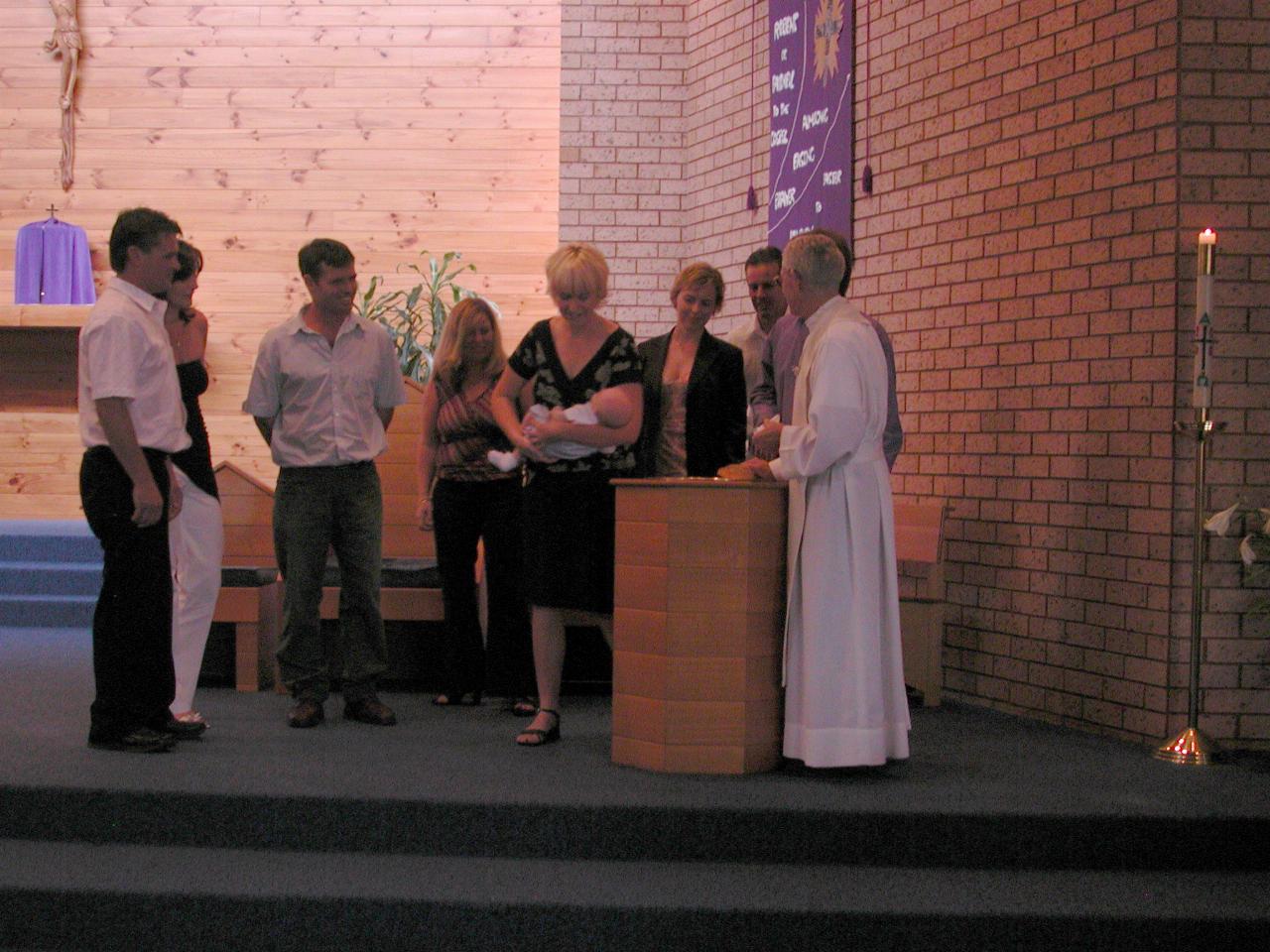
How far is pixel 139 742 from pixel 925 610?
2709 mm

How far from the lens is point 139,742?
14.0 feet

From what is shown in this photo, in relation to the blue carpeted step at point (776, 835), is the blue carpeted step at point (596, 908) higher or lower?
lower

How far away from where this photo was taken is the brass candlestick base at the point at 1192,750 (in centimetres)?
434

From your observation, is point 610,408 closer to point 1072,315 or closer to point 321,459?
point 321,459

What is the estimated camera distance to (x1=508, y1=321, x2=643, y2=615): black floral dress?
4.30 meters

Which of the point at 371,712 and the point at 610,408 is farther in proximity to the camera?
the point at 371,712

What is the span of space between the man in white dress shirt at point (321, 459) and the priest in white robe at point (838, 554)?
143 cm

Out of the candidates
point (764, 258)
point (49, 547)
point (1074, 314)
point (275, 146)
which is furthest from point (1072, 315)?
point (275, 146)

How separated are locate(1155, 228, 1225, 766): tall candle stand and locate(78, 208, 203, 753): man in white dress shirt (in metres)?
2.95

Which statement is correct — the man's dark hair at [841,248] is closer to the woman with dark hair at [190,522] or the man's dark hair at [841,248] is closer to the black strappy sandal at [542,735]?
the black strappy sandal at [542,735]

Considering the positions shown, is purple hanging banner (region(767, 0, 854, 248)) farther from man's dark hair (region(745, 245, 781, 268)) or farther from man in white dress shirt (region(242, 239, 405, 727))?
man in white dress shirt (region(242, 239, 405, 727))

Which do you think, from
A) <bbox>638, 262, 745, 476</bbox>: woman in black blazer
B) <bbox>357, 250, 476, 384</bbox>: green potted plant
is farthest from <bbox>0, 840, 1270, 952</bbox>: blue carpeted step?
<bbox>357, 250, 476, 384</bbox>: green potted plant

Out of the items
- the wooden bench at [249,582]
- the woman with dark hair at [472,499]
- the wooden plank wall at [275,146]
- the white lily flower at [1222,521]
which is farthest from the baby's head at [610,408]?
the wooden plank wall at [275,146]

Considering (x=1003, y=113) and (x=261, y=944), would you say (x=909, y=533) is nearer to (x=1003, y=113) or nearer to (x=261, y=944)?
(x=1003, y=113)
